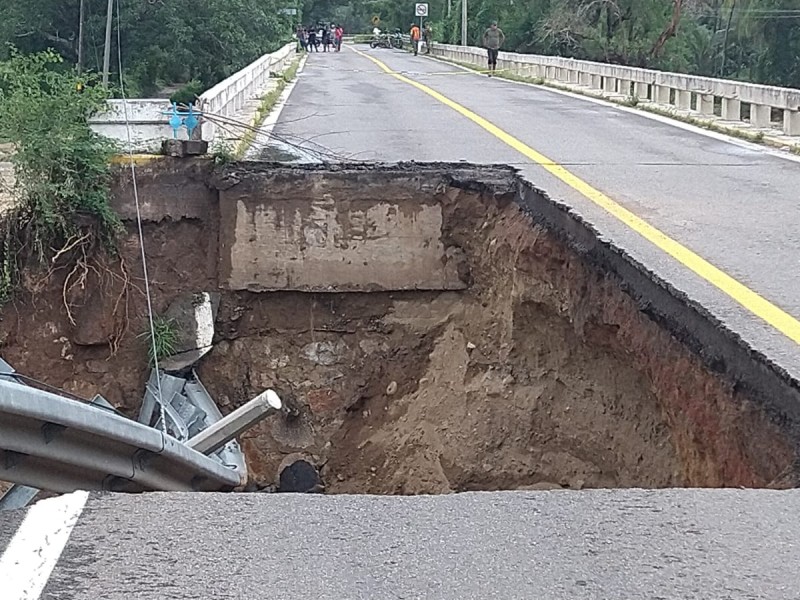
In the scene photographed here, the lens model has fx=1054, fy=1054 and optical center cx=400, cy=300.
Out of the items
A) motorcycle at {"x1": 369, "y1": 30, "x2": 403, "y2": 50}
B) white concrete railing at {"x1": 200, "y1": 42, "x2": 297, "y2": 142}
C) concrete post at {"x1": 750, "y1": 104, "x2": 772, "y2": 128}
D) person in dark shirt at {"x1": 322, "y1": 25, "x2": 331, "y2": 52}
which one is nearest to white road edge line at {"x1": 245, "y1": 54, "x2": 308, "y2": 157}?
white concrete railing at {"x1": 200, "y1": 42, "x2": 297, "y2": 142}

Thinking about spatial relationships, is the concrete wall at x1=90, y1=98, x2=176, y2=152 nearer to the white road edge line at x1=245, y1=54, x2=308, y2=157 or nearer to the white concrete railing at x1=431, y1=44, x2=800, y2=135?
the white road edge line at x1=245, y1=54, x2=308, y2=157

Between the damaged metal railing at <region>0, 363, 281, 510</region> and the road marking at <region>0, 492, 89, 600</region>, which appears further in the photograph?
the damaged metal railing at <region>0, 363, 281, 510</region>

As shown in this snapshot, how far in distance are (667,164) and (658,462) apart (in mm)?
5950

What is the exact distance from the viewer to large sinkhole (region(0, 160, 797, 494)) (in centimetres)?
891

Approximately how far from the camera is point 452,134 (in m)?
13.9

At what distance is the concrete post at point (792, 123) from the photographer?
563 inches

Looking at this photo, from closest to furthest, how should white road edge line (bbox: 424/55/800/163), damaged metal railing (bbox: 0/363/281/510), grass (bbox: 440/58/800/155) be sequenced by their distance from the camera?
damaged metal railing (bbox: 0/363/281/510)
white road edge line (bbox: 424/55/800/163)
grass (bbox: 440/58/800/155)

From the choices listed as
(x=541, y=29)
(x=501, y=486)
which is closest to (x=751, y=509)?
(x=501, y=486)

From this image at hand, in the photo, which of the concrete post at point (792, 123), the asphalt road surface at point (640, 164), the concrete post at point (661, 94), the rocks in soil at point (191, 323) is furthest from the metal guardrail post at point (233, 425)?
the concrete post at point (661, 94)

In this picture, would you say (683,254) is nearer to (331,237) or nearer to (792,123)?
(331,237)

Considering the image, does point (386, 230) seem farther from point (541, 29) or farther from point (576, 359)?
point (541, 29)

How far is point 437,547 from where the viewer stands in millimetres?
3406

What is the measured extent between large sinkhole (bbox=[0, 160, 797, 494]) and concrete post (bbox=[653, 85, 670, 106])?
10.6m

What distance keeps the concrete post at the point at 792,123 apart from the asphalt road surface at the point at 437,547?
11.5 meters
